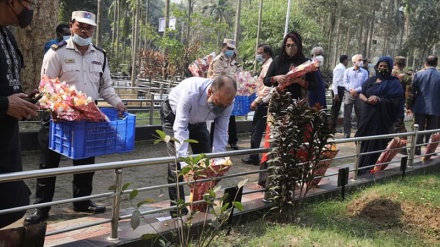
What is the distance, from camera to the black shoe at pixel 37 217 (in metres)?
3.69

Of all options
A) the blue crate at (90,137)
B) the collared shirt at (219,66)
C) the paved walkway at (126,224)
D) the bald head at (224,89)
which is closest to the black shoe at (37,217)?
the paved walkway at (126,224)

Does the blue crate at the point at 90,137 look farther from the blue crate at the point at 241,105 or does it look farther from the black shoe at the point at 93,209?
the blue crate at the point at 241,105

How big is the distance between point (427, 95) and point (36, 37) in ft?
21.9

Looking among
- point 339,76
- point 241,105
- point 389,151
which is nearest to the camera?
point 389,151

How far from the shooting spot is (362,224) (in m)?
4.09

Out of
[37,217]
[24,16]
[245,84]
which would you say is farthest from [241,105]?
[24,16]

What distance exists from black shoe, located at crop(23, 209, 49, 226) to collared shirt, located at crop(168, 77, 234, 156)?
4.56 feet

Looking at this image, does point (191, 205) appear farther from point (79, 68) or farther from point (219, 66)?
point (219, 66)

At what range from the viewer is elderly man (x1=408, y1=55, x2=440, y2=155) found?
25.1 feet

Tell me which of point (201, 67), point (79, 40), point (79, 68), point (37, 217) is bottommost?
point (37, 217)

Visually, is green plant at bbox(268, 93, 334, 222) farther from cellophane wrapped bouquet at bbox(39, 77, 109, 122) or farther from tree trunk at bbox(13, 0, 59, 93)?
tree trunk at bbox(13, 0, 59, 93)

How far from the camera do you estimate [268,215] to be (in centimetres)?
406

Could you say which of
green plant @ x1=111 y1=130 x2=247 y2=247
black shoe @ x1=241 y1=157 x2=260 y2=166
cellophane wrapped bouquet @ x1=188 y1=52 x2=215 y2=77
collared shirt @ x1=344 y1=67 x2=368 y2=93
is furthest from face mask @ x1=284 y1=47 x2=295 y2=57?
collared shirt @ x1=344 y1=67 x2=368 y2=93

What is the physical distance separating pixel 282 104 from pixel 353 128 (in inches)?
337
